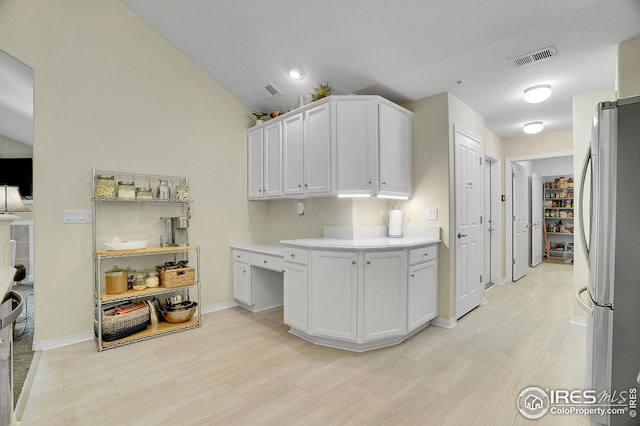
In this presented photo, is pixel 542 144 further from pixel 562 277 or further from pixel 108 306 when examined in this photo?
pixel 108 306

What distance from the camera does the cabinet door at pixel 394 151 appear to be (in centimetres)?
310

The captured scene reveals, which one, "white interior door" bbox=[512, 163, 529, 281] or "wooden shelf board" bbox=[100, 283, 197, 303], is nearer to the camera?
"wooden shelf board" bbox=[100, 283, 197, 303]

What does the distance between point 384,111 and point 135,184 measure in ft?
9.15

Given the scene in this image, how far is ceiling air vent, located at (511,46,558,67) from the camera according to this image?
2.51 m

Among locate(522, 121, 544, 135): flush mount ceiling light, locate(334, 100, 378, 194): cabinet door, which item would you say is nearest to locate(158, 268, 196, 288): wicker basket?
locate(334, 100, 378, 194): cabinet door

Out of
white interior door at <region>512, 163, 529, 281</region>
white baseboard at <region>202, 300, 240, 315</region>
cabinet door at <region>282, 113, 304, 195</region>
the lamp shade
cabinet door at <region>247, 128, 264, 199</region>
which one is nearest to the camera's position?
the lamp shade

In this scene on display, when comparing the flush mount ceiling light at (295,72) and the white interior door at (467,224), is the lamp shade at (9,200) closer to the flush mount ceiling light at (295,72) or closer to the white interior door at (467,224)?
the flush mount ceiling light at (295,72)

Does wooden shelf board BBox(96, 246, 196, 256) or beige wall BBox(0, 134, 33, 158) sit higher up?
beige wall BBox(0, 134, 33, 158)

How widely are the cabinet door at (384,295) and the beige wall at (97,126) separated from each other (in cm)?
215

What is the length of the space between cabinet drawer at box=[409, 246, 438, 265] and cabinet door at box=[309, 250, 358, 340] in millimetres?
601

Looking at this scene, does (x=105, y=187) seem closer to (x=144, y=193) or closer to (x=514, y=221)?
(x=144, y=193)

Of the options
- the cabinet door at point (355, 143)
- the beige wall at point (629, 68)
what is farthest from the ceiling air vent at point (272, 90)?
the beige wall at point (629, 68)

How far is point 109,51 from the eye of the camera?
3129 millimetres

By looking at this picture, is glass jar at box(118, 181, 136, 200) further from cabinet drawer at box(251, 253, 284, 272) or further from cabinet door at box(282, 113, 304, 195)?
cabinet door at box(282, 113, 304, 195)
